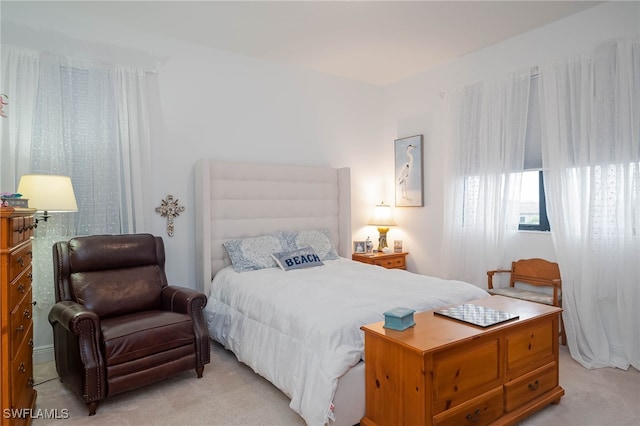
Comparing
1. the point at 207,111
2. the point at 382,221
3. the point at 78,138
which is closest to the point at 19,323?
the point at 78,138

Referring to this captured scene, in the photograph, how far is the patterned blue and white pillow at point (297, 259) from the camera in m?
3.69

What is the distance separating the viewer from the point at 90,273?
9.97 ft

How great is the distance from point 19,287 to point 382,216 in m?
3.92

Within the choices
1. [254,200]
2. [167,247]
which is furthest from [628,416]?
[167,247]

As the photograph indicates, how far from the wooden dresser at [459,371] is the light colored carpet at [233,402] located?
0.67 ft

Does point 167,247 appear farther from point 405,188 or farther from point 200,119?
point 405,188

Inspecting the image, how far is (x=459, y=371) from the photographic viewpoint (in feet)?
6.62

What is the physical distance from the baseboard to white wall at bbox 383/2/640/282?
3850 millimetres

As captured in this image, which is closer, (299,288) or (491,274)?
(299,288)

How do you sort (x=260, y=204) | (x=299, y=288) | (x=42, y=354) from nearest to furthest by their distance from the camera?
(x=299, y=288) < (x=42, y=354) < (x=260, y=204)

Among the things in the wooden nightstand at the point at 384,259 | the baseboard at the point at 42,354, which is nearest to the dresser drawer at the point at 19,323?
the baseboard at the point at 42,354

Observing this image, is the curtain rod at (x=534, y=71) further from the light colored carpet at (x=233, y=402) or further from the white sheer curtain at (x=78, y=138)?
the white sheer curtain at (x=78, y=138)

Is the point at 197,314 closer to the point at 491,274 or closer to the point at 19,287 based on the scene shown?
the point at 19,287

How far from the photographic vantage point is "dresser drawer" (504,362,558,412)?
2.26m
